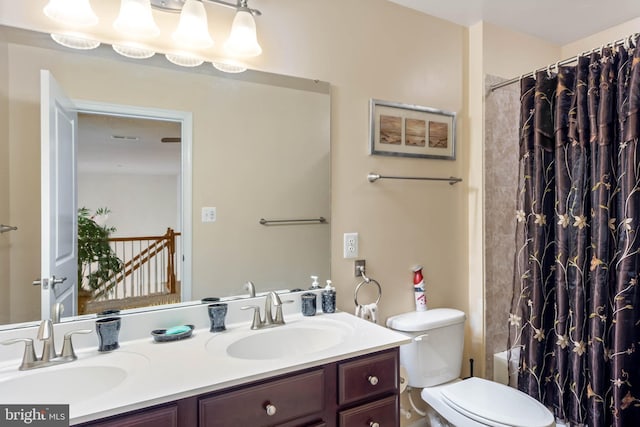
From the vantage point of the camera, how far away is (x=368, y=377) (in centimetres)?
132

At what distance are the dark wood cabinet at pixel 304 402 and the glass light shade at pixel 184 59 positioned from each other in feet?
3.99

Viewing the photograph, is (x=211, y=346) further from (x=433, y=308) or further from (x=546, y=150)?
(x=546, y=150)

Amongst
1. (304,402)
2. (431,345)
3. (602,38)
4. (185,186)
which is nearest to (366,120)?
(185,186)

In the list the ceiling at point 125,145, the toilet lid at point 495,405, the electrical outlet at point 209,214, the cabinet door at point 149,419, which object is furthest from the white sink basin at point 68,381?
the toilet lid at point 495,405

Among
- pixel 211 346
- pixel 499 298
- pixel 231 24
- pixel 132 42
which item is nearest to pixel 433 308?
pixel 499 298

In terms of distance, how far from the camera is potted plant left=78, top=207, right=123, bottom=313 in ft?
4.53

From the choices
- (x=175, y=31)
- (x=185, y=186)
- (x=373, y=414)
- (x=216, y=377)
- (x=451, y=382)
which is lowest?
(x=451, y=382)

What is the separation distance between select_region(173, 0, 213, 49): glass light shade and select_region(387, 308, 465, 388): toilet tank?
157cm

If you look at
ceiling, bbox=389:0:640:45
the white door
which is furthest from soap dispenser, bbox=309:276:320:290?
ceiling, bbox=389:0:640:45

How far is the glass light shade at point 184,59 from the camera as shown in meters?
1.47

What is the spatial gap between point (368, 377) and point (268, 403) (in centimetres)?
38

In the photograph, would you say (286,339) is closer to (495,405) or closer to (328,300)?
(328,300)

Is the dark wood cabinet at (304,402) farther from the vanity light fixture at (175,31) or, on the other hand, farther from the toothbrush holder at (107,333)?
the vanity light fixture at (175,31)

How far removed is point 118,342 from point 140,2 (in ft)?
4.03
